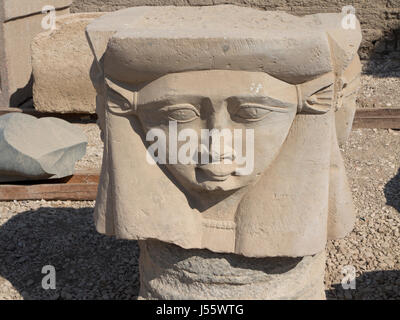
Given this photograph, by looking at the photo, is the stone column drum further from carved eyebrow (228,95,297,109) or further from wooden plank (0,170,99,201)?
wooden plank (0,170,99,201)

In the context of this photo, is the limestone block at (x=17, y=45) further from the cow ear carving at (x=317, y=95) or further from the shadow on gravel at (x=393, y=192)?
the cow ear carving at (x=317, y=95)

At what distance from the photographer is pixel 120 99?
7.16 ft

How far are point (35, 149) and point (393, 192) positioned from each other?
2.75 meters

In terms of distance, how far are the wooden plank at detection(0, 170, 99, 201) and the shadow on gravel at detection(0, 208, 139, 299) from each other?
15 cm

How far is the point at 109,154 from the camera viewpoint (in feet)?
7.52

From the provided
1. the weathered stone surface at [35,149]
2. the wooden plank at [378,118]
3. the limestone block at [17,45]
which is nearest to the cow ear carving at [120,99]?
the weathered stone surface at [35,149]

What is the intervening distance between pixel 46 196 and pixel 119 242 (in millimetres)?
881

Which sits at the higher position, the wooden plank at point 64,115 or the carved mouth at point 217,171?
the wooden plank at point 64,115

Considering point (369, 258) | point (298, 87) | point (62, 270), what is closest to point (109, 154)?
point (298, 87)

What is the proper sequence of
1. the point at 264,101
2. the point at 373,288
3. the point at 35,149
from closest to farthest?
the point at 264,101, the point at 373,288, the point at 35,149

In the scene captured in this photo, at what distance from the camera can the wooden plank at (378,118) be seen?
17.6 feet

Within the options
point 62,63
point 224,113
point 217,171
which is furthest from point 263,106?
point 62,63

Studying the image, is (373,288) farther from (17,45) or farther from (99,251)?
(17,45)

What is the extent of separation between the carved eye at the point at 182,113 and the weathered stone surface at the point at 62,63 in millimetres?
3657
